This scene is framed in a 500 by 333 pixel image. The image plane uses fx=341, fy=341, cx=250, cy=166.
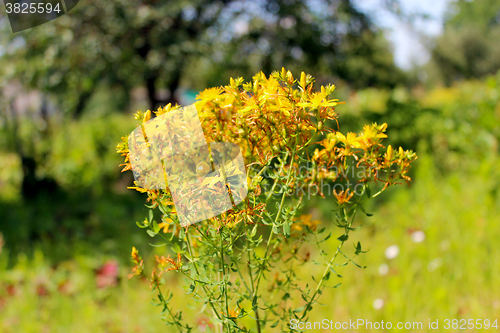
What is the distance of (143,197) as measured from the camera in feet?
13.6

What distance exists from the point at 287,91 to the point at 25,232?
3.32m

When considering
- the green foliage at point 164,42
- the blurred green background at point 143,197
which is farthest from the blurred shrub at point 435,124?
the green foliage at point 164,42

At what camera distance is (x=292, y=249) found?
0.92 metres

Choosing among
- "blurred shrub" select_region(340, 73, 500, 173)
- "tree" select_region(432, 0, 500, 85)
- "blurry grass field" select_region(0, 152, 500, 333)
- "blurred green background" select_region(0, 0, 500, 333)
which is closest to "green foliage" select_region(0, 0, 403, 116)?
"blurred green background" select_region(0, 0, 500, 333)

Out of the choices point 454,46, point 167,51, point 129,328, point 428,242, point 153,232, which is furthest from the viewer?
point 454,46

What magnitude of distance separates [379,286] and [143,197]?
293 centimetres

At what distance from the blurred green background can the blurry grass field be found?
1 cm

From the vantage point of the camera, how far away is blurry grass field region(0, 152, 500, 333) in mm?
1902

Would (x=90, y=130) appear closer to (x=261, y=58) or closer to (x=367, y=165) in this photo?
(x=261, y=58)

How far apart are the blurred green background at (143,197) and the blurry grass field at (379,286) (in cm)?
1

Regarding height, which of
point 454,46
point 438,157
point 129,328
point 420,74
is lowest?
point 420,74

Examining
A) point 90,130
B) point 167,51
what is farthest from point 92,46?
point 90,130

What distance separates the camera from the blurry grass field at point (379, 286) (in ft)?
6.24

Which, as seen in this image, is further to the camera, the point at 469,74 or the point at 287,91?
the point at 469,74
